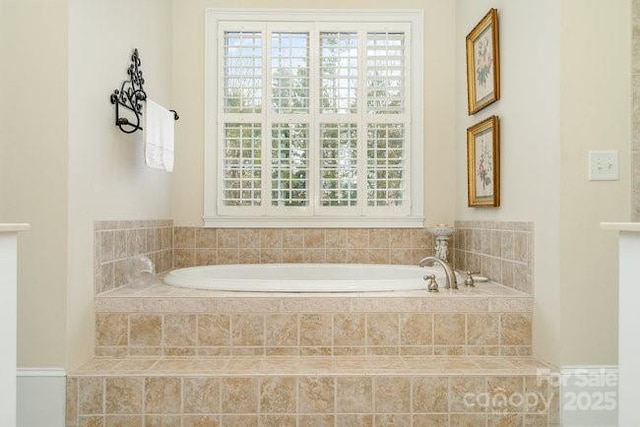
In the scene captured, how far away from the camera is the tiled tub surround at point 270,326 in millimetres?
2287

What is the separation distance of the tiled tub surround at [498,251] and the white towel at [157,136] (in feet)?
6.46

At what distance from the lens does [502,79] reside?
2.76 metres

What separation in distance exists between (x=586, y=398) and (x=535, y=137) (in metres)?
1.18

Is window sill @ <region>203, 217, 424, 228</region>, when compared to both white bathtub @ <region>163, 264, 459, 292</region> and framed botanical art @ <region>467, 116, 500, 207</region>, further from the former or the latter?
framed botanical art @ <region>467, 116, 500, 207</region>

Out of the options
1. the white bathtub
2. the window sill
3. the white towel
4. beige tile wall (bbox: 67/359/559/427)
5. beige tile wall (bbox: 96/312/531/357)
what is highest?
the white towel

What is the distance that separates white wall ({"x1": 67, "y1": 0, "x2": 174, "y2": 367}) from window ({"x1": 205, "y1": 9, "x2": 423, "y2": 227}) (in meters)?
0.57

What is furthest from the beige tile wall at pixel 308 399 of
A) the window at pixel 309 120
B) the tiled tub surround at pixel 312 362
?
the window at pixel 309 120

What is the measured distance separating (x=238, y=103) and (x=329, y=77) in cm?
69

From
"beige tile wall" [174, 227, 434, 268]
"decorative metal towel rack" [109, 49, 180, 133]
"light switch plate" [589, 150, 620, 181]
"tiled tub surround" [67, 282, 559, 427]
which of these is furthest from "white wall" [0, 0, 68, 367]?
"light switch plate" [589, 150, 620, 181]

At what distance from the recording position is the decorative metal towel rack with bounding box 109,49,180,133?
255 cm

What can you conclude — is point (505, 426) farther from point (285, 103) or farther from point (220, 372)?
point (285, 103)

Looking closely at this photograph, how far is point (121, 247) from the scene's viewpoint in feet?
8.63

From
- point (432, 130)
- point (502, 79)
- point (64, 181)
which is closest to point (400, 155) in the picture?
point (432, 130)

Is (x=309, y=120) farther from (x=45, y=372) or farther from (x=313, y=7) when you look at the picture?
(x=45, y=372)
